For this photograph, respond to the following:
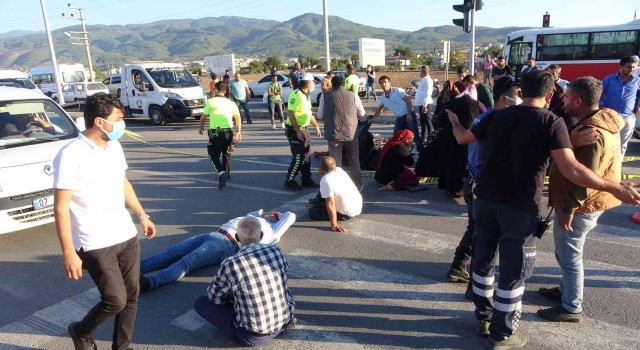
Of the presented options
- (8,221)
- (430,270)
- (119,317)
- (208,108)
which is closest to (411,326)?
(430,270)

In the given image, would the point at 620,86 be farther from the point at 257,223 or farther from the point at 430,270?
the point at 257,223

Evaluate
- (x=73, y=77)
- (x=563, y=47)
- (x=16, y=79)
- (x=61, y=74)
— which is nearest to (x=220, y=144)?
(x=16, y=79)

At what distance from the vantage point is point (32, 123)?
259 inches

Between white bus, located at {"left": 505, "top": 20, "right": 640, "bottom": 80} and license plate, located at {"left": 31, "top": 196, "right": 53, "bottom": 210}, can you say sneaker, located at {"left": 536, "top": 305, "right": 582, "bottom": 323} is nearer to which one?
license plate, located at {"left": 31, "top": 196, "right": 53, "bottom": 210}

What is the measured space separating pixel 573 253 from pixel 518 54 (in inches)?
894

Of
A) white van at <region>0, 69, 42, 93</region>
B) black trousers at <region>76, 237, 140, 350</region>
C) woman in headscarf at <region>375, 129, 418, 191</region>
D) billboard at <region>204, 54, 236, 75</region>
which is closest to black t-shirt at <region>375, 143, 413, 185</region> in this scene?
woman in headscarf at <region>375, 129, 418, 191</region>

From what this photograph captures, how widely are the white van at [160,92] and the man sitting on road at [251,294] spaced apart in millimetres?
14209

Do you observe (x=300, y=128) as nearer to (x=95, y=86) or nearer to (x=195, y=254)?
(x=195, y=254)

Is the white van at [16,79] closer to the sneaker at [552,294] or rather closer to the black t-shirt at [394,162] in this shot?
the black t-shirt at [394,162]

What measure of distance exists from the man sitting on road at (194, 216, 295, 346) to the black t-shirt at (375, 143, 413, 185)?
4321 millimetres

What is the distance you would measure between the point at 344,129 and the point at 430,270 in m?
3.03

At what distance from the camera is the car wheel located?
55.4ft

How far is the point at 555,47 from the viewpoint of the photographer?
22.0 meters

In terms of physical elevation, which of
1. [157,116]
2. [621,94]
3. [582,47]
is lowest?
[157,116]
